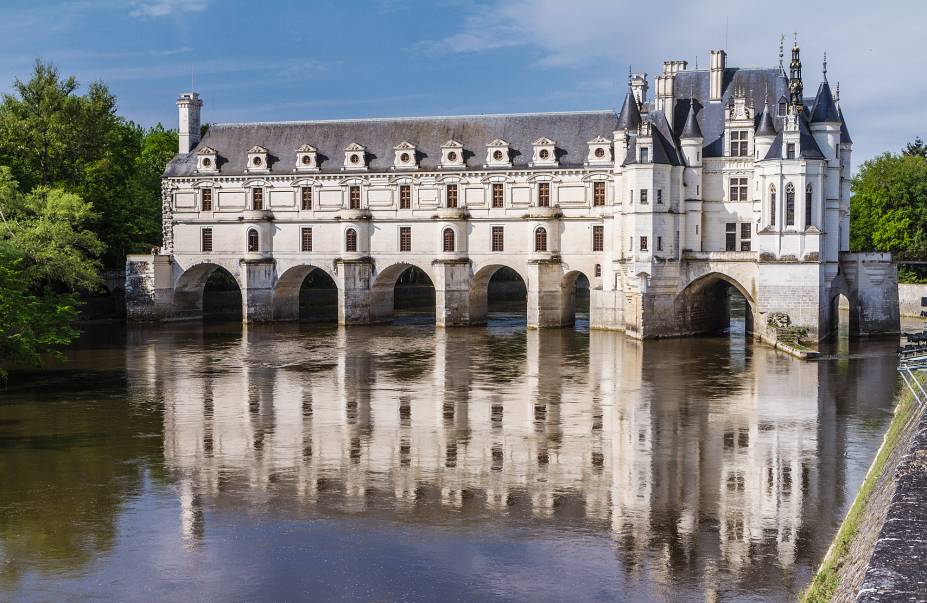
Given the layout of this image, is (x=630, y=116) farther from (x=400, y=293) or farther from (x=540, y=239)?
(x=400, y=293)

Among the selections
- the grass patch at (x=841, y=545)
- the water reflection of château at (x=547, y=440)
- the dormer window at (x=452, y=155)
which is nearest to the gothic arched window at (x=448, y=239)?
the dormer window at (x=452, y=155)

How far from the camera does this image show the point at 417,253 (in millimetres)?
62438

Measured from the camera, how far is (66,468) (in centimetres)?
2441

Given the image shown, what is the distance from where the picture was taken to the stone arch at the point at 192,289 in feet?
218

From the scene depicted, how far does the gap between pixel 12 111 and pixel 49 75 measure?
11.0 feet

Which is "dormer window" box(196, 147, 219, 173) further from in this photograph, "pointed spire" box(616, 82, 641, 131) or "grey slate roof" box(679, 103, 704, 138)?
"grey slate roof" box(679, 103, 704, 138)

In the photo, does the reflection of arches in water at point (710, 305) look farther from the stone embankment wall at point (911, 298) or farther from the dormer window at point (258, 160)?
the dormer window at point (258, 160)

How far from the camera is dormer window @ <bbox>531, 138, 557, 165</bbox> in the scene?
5959cm

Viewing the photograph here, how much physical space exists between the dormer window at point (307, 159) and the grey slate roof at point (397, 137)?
18.4 inches

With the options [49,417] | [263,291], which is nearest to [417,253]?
[263,291]

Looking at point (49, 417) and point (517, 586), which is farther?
point (49, 417)

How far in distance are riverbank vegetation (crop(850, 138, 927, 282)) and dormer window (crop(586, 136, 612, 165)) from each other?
76.0 feet

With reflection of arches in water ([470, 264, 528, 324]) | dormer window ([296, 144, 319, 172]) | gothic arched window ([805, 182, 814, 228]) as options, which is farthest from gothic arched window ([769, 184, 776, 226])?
dormer window ([296, 144, 319, 172])

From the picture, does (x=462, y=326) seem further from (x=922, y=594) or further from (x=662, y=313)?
(x=922, y=594)
